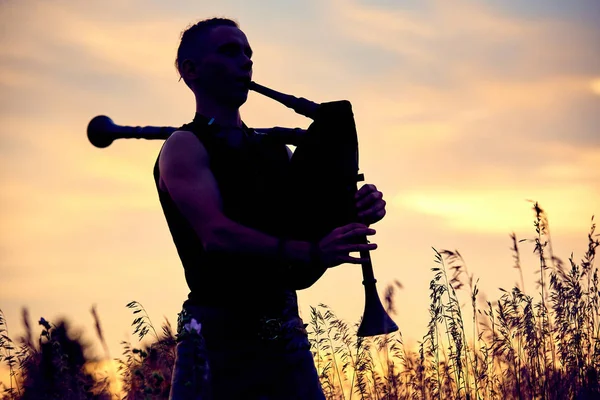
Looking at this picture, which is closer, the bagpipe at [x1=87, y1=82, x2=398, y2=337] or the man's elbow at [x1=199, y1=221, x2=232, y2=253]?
the man's elbow at [x1=199, y1=221, x2=232, y2=253]

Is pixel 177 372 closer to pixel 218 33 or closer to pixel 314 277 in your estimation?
pixel 314 277

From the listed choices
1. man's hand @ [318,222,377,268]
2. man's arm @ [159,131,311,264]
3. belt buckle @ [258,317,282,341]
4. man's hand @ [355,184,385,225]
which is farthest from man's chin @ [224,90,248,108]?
belt buckle @ [258,317,282,341]

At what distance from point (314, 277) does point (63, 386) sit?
259 cm

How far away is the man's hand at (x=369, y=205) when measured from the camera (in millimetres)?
3939

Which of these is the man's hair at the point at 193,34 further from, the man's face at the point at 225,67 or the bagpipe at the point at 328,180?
the bagpipe at the point at 328,180

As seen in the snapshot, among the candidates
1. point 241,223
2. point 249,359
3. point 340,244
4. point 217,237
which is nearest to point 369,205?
point 340,244

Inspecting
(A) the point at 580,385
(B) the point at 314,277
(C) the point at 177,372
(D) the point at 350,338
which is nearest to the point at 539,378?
(A) the point at 580,385

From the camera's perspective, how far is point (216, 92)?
451cm

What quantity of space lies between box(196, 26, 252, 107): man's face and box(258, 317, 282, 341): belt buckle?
1254 millimetres

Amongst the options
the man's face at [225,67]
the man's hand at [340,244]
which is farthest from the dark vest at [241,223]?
the man's face at [225,67]

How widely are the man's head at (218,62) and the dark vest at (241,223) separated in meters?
0.39

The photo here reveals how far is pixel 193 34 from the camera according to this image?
15.7 ft

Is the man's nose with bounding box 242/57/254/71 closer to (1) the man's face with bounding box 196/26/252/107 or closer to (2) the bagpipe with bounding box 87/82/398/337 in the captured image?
(1) the man's face with bounding box 196/26/252/107

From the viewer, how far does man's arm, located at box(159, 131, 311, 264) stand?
12.4 ft
